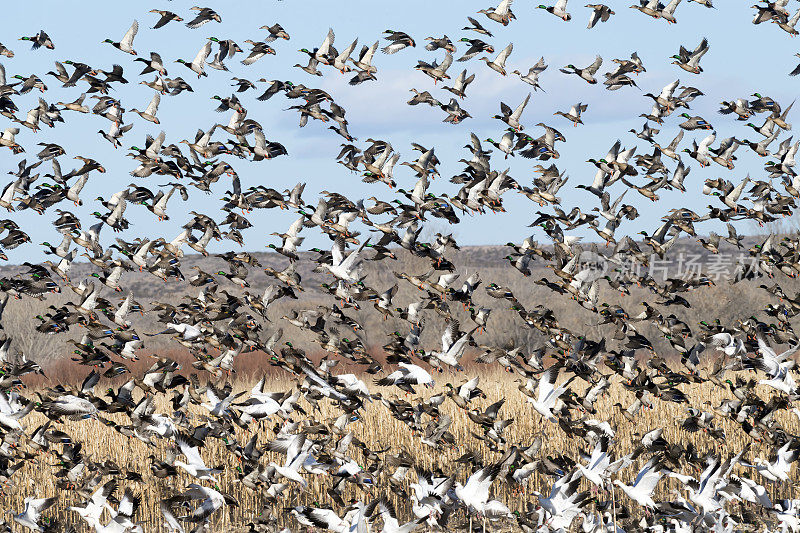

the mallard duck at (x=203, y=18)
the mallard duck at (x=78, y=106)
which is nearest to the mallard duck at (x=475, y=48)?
the mallard duck at (x=203, y=18)

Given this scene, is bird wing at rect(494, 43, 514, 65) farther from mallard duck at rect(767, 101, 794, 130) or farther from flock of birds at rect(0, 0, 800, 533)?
mallard duck at rect(767, 101, 794, 130)

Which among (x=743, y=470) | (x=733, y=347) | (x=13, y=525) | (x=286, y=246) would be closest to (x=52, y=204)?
(x=286, y=246)

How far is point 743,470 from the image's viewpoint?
571 inches

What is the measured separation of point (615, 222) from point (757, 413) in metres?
3.84

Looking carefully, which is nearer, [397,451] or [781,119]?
[781,119]

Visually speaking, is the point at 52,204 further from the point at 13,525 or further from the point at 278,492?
the point at 278,492

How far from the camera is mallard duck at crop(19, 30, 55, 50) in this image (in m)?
16.3

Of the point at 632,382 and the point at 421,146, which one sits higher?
the point at 421,146

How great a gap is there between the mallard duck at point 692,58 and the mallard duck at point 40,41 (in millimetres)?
11891

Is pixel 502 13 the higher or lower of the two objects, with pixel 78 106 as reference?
higher

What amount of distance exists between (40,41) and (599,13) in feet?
34.6

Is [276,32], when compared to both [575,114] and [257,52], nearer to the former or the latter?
[257,52]

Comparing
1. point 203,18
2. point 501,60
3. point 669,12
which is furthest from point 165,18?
point 669,12

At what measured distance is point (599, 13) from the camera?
15.4 meters
